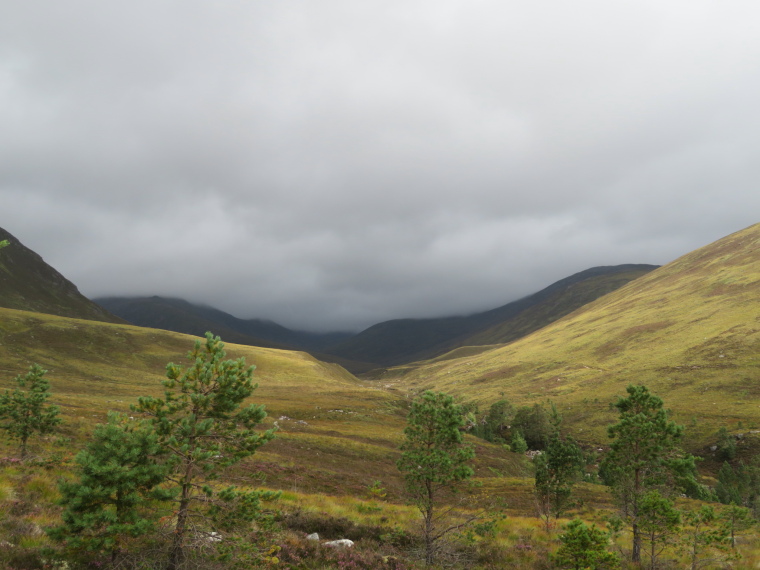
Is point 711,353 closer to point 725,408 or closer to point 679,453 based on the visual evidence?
point 725,408

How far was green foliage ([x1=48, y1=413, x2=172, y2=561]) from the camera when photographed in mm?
7926

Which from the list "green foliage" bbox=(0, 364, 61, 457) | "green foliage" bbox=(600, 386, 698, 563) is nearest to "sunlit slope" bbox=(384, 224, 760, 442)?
"green foliage" bbox=(600, 386, 698, 563)

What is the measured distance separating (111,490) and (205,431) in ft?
6.95

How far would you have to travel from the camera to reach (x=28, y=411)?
22.5 m

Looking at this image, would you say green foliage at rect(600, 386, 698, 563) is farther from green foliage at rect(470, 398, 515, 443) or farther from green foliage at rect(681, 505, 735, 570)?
green foliage at rect(470, 398, 515, 443)

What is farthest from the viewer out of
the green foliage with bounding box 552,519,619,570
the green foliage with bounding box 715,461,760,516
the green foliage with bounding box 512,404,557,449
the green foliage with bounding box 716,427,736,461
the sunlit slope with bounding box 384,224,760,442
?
the green foliage with bounding box 512,404,557,449

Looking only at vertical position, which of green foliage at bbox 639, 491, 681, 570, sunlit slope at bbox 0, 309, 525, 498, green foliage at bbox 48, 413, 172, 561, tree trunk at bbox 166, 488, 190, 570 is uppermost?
green foliage at bbox 48, 413, 172, 561

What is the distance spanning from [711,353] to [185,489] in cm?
19500

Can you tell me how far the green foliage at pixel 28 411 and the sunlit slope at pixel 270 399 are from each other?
6430 mm

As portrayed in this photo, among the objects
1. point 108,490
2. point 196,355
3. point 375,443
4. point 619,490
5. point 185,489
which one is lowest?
point 375,443

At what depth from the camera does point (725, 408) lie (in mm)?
106375

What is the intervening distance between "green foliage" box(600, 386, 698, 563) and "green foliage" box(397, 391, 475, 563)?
8.95 metres

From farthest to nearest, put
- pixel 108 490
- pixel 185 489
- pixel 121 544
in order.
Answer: pixel 185 489 → pixel 121 544 → pixel 108 490

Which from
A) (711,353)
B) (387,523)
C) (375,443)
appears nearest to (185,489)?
(387,523)
